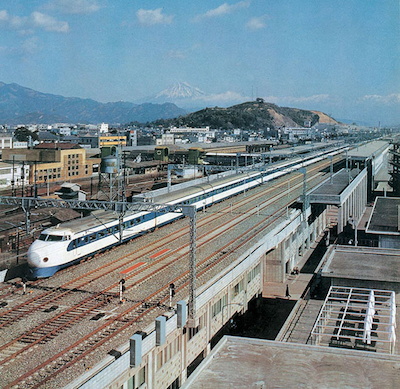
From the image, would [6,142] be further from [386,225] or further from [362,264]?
[362,264]

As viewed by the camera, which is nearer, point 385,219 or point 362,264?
point 362,264

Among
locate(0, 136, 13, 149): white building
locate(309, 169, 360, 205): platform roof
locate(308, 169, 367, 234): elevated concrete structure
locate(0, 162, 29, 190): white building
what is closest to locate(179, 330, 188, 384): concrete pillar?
locate(308, 169, 367, 234): elevated concrete structure

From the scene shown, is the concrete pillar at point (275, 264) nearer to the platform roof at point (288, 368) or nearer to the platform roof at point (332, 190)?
the platform roof at point (332, 190)

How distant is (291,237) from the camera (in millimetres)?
28547

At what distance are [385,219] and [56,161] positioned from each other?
2967 centimetres

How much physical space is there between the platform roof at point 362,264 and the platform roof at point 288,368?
264 inches

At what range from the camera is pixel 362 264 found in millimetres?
20250

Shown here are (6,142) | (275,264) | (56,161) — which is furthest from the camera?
(6,142)

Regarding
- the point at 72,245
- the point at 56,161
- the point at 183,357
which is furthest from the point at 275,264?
the point at 56,161

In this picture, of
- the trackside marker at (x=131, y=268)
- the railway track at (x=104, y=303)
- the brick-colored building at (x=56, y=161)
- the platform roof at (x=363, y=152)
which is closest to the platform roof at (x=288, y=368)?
the railway track at (x=104, y=303)

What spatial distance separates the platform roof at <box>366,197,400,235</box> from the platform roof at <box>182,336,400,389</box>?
1578 centimetres

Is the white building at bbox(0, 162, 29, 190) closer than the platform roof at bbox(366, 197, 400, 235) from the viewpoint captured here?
No

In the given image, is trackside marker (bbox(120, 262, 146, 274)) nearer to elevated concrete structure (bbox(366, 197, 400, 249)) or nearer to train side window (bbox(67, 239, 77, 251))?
train side window (bbox(67, 239, 77, 251))

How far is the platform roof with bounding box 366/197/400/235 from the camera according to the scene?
26594 millimetres
